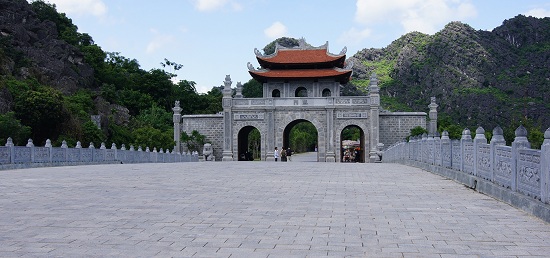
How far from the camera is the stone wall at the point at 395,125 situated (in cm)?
4166

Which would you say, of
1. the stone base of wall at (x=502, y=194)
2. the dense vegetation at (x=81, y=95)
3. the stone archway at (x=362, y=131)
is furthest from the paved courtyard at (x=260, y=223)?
the stone archway at (x=362, y=131)

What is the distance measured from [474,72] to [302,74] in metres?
54.0

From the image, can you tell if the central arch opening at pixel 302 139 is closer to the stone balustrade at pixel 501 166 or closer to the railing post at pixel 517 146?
the stone balustrade at pixel 501 166

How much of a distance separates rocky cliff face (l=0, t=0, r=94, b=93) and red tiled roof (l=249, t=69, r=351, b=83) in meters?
22.6

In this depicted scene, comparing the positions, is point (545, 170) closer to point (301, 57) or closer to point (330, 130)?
point (330, 130)

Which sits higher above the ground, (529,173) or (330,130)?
(330,130)

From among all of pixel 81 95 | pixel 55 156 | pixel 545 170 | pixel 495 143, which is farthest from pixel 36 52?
pixel 545 170

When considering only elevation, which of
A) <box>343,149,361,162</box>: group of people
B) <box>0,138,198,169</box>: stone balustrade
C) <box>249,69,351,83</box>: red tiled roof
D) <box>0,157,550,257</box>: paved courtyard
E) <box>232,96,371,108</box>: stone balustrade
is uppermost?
<box>249,69,351,83</box>: red tiled roof

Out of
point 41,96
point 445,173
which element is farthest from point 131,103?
point 445,173

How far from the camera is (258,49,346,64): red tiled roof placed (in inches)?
1746

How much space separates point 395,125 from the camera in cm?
4181

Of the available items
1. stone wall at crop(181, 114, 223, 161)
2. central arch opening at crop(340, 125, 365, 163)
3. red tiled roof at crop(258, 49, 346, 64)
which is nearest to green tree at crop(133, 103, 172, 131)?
stone wall at crop(181, 114, 223, 161)

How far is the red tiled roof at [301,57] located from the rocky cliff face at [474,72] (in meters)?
36.3

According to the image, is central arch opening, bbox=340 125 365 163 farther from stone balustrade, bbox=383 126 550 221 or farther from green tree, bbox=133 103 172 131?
stone balustrade, bbox=383 126 550 221
